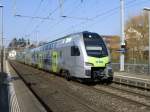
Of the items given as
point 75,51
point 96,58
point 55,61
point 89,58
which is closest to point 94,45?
point 96,58

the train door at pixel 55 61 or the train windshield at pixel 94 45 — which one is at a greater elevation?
the train windshield at pixel 94 45

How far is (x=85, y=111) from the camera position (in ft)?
38.4

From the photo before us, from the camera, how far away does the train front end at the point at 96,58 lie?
19.7m

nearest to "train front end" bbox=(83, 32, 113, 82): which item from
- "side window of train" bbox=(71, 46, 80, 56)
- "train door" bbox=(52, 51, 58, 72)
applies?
"side window of train" bbox=(71, 46, 80, 56)

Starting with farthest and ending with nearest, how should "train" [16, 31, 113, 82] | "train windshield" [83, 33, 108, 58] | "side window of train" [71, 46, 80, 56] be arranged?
"side window of train" [71, 46, 80, 56] < "train windshield" [83, 33, 108, 58] < "train" [16, 31, 113, 82]

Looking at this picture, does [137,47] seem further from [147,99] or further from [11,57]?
[11,57]

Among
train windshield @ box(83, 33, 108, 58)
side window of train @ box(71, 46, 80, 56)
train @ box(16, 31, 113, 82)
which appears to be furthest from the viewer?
side window of train @ box(71, 46, 80, 56)

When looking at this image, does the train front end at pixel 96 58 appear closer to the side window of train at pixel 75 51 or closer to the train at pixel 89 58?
the train at pixel 89 58

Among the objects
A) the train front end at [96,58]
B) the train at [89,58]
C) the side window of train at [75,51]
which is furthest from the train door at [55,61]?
the train front end at [96,58]

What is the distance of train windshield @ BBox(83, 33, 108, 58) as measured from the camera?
20.0m

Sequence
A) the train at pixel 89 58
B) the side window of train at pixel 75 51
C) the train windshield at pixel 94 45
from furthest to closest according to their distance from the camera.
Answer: the side window of train at pixel 75 51
the train windshield at pixel 94 45
the train at pixel 89 58

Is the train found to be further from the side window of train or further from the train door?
the train door

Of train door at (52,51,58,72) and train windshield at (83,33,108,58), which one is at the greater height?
train windshield at (83,33,108,58)

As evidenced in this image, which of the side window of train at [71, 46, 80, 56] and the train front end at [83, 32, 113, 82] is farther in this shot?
the side window of train at [71, 46, 80, 56]
